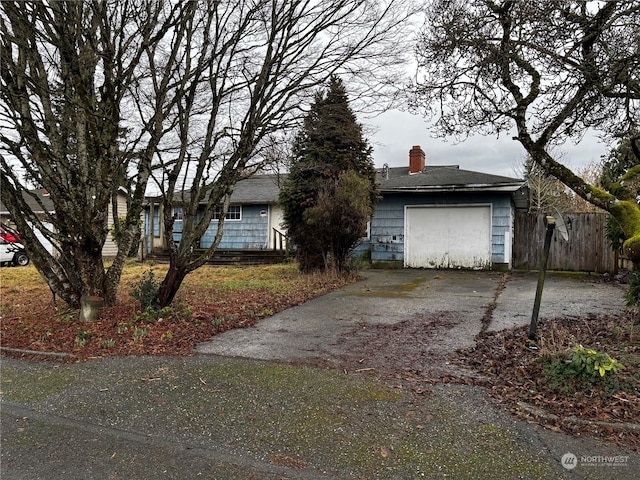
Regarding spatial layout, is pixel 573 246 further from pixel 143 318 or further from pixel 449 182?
pixel 143 318

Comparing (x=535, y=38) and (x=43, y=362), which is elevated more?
(x=535, y=38)

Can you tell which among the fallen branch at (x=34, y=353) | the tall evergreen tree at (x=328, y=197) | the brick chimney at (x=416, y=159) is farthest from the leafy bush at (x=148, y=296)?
the brick chimney at (x=416, y=159)

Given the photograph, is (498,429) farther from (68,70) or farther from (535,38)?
(68,70)

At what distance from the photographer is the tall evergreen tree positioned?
34.0 ft

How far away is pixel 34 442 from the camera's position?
297 cm

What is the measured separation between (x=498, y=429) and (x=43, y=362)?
15.1ft

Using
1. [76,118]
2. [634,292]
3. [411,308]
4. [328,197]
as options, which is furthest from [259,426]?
[328,197]

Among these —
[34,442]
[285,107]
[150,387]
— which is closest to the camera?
[34,442]

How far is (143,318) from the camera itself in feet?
20.1

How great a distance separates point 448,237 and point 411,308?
658cm

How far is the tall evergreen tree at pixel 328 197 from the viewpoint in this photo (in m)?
10.4

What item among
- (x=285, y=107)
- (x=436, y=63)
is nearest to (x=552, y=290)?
(x=436, y=63)

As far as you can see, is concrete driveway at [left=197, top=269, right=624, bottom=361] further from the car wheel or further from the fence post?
the car wheel

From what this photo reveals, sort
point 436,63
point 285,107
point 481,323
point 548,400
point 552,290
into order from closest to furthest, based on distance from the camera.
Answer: point 548,400 < point 436,63 < point 481,323 < point 285,107 < point 552,290
